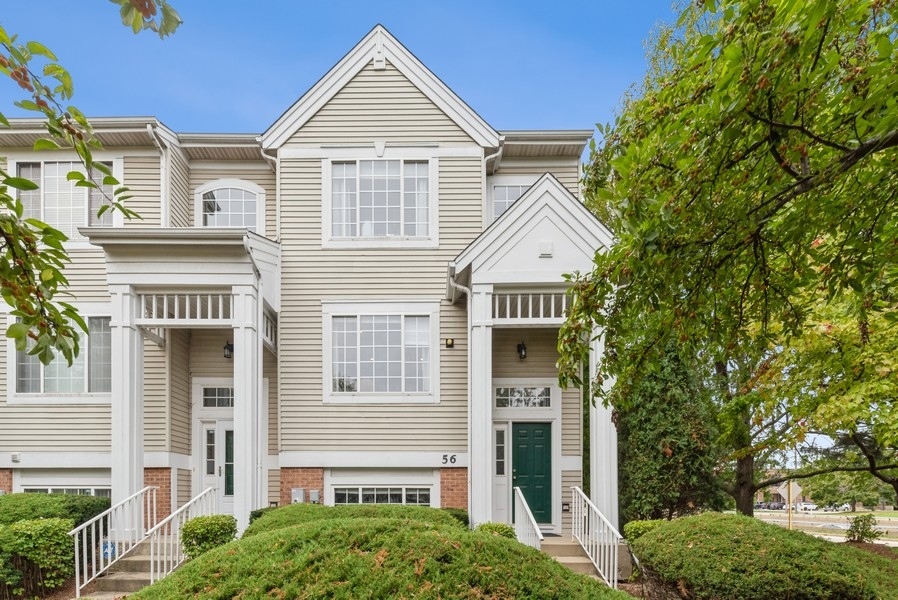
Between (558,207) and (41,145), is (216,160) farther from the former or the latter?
(41,145)

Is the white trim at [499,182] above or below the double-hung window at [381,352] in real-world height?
above

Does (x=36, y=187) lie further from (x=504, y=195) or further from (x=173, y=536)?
(x=504, y=195)

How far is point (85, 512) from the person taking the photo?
10398mm

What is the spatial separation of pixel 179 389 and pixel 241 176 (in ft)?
13.5


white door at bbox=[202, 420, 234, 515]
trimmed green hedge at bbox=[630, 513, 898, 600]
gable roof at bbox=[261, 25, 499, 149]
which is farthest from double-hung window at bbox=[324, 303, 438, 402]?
trimmed green hedge at bbox=[630, 513, 898, 600]

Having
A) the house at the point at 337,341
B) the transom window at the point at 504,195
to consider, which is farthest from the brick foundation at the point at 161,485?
the transom window at the point at 504,195

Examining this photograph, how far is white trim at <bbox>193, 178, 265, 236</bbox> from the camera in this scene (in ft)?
43.5

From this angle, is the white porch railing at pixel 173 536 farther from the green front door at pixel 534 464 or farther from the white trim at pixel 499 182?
the white trim at pixel 499 182

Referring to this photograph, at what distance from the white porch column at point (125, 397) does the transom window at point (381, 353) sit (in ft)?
10.5

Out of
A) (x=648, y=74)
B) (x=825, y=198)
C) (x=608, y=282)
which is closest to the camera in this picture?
(x=825, y=198)

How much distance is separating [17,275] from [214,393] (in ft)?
34.3

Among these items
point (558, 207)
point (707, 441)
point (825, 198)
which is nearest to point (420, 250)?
point (558, 207)

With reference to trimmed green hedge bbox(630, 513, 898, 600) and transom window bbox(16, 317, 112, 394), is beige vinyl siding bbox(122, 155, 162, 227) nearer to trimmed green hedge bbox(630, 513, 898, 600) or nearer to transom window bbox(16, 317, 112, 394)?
transom window bbox(16, 317, 112, 394)

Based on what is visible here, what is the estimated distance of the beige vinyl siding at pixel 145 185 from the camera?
12445 mm
